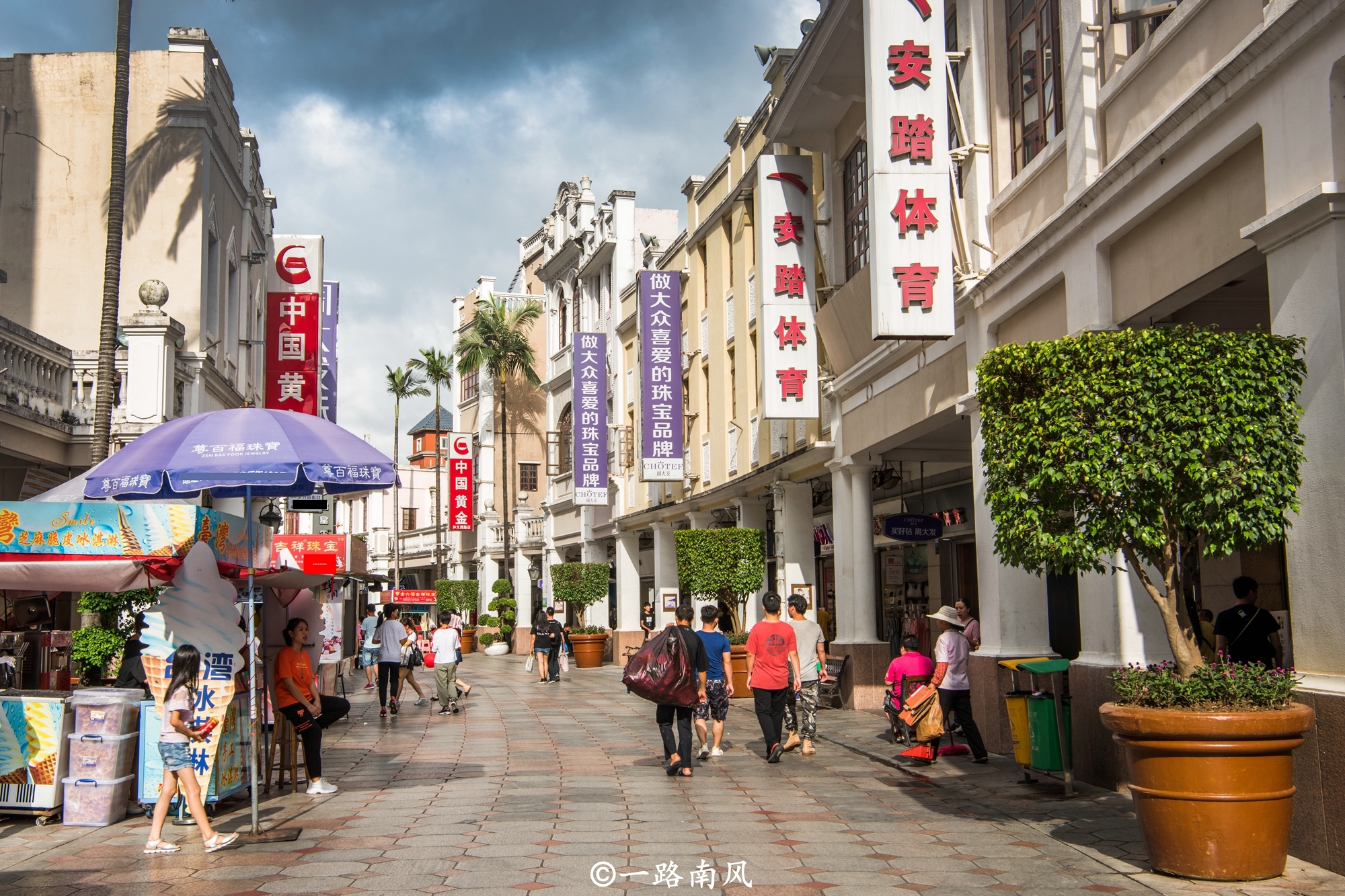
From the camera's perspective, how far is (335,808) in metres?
9.94

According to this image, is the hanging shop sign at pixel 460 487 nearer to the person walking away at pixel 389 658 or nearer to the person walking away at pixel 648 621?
the person walking away at pixel 648 621

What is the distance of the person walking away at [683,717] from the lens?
11.6 metres

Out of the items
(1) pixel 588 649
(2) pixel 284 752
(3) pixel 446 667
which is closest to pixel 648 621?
(1) pixel 588 649

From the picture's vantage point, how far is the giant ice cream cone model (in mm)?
8930

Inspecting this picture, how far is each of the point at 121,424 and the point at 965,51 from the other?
1247cm

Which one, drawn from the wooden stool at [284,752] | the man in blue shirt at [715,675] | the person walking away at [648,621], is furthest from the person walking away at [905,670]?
the person walking away at [648,621]

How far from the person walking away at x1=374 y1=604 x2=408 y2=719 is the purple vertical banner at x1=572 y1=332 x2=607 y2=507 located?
14.3 m

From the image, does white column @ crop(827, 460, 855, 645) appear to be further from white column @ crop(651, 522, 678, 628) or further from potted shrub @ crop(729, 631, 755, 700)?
white column @ crop(651, 522, 678, 628)

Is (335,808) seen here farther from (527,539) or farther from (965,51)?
(527,539)

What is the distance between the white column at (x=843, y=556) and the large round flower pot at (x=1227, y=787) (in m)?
11.8

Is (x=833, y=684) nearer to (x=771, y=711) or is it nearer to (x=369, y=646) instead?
(x=771, y=711)

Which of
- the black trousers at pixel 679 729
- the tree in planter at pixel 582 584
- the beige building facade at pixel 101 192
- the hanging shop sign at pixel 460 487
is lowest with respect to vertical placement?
the black trousers at pixel 679 729

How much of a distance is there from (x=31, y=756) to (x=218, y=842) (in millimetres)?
2274

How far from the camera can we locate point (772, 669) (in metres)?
12.5
